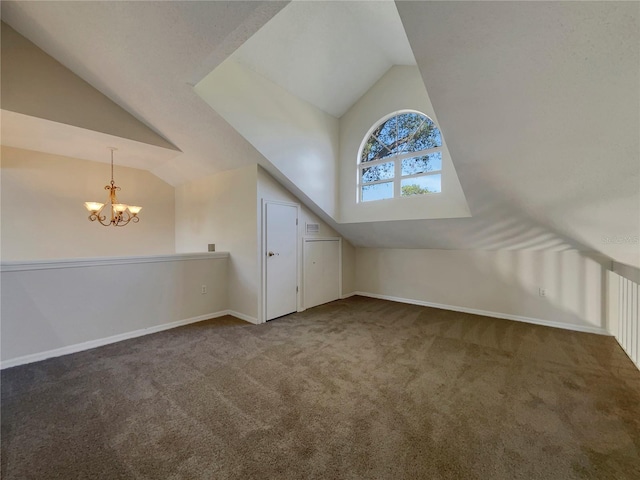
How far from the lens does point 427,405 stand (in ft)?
6.42

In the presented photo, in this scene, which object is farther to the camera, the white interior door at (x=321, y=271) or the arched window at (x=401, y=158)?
the white interior door at (x=321, y=271)

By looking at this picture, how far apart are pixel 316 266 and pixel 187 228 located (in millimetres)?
2623

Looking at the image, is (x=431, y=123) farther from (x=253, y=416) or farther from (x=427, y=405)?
(x=253, y=416)

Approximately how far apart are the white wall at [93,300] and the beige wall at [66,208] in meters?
1.84

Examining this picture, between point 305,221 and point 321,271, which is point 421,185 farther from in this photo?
point 321,271

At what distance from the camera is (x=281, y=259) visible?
13.4 ft

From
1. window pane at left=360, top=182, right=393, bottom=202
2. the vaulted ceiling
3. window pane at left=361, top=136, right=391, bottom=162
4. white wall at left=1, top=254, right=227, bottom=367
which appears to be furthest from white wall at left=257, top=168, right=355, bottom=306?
window pane at left=361, top=136, right=391, bottom=162

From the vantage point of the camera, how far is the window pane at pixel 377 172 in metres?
4.30

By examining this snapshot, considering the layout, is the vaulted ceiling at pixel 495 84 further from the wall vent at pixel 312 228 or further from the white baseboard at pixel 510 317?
the wall vent at pixel 312 228

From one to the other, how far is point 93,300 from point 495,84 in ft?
14.2

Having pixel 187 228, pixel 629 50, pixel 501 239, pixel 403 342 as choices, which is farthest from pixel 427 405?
pixel 187 228

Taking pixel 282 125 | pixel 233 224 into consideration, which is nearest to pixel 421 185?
pixel 282 125

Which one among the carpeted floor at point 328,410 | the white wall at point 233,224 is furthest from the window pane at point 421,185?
the white wall at point 233,224

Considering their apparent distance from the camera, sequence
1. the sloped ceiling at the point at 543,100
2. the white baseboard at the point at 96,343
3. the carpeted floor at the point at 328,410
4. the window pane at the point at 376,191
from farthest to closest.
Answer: the window pane at the point at 376,191, the white baseboard at the point at 96,343, the carpeted floor at the point at 328,410, the sloped ceiling at the point at 543,100
